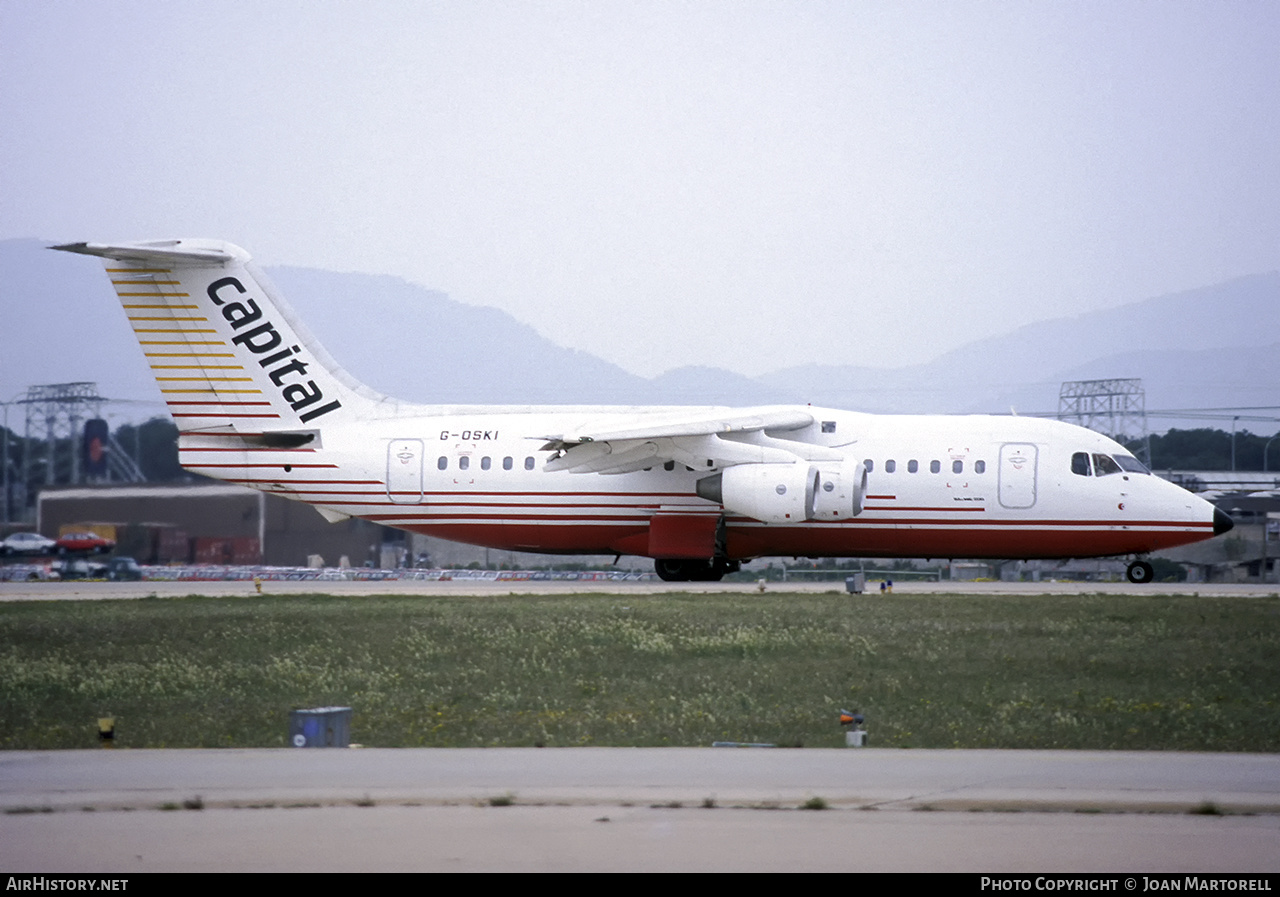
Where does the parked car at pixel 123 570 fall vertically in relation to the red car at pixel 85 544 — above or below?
below

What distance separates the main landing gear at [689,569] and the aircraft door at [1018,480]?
19.5 feet

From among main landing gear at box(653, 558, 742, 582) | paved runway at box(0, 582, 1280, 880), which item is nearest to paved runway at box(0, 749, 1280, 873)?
paved runway at box(0, 582, 1280, 880)

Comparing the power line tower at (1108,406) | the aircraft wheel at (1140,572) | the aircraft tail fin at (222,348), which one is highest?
the power line tower at (1108,406)

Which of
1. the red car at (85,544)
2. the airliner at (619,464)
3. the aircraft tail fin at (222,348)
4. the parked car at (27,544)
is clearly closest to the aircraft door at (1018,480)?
the airliner at (619,464)

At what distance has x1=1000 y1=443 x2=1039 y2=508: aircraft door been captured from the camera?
29.6 m

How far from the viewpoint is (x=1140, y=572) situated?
31.0m

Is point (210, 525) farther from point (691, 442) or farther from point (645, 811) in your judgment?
point (645, 811)

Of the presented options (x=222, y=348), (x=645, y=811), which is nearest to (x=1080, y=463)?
(x=222, y=348)

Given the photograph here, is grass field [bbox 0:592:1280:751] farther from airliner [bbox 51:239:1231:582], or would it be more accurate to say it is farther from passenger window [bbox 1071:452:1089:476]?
passenger window [bbox 1071:452:1089:476]

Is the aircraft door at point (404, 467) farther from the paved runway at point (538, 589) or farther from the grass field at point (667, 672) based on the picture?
the grass field at point (667, 672)

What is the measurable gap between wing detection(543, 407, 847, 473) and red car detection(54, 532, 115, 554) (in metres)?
17.1

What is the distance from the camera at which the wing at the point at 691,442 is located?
29.1 meters

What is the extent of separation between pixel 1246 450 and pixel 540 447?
54276mm
